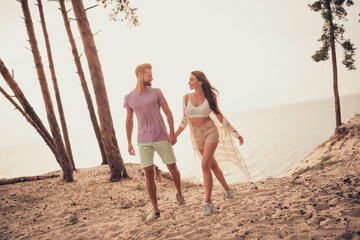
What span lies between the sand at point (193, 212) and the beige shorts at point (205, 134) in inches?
48.8

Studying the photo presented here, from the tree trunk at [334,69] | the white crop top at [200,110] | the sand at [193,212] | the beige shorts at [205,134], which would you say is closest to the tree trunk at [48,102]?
the sand at [193,212]

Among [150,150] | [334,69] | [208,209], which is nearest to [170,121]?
[150,150]

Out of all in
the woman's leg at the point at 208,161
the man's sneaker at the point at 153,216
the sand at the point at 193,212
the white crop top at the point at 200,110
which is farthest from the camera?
the man's sneaker at the point at 153,216

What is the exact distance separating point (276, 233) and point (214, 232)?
0.81m

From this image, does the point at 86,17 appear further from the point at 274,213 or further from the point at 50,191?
the point at 274,213

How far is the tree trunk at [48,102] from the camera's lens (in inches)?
300

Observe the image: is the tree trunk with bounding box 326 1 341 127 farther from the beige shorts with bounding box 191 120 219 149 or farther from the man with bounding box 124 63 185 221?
the man with bounding box 124 63 185 221

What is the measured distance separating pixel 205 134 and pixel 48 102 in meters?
6.67

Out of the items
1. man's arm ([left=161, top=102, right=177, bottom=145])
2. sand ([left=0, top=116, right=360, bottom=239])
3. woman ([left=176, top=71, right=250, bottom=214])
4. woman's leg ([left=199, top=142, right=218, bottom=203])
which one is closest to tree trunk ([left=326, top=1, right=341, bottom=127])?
sand ([left=0, top=116, right=360, bottom=239])

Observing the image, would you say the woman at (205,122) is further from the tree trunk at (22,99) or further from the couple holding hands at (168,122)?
→ the tree trunk at (22,99)

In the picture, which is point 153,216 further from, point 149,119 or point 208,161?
point 149,119

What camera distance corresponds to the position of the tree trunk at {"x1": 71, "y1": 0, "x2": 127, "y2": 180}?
6953 millimetres

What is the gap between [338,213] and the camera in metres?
2.89

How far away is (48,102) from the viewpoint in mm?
7762
